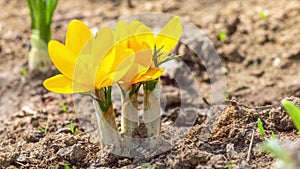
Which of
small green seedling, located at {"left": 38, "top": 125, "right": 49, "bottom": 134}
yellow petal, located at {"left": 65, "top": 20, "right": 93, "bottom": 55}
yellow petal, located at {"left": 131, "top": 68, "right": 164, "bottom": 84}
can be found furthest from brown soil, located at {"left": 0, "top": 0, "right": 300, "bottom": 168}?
yellow petal, located at {"left": 65, "top": 20, "right": 93, "bottom": 55}

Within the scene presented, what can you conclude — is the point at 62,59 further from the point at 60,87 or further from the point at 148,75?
the point at 148,75

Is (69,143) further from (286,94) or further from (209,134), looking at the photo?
(286,94)

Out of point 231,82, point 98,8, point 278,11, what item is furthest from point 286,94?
point 98,8

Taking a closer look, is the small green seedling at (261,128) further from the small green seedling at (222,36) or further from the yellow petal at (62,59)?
the small green seedling at (222,36)

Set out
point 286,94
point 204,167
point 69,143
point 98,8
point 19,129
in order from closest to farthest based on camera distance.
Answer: point 204,167 → point 69,143 → point 19,129 → point 286,94 → point 98,8

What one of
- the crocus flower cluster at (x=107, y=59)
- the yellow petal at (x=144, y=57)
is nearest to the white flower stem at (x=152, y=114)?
the crocus flower cluster at (x=107, y=59)

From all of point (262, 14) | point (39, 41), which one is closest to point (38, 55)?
point (39, 41)

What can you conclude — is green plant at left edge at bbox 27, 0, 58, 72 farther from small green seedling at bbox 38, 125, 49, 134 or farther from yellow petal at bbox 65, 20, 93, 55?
yellow petal at bbox 65, 20, 93, 55
